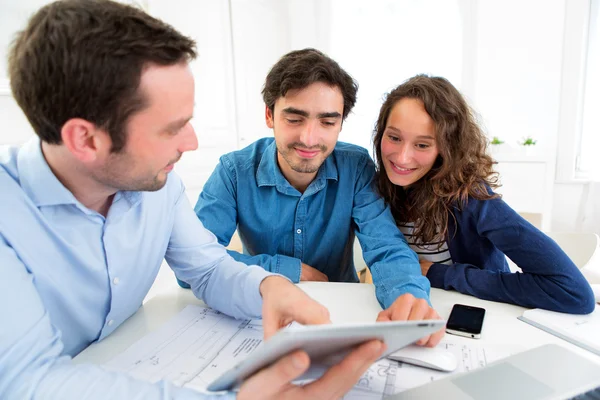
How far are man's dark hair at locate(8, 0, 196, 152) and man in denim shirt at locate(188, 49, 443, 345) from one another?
1.99 ft

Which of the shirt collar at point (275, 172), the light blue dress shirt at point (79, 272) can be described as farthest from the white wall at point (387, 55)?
the light blue dress shirt at point (79, 272)

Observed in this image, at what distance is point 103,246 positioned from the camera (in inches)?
33.5

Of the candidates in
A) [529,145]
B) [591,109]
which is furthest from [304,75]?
[591,109]

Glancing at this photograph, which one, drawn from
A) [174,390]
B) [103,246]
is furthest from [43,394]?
[103,246]

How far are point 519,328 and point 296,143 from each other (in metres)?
0.78

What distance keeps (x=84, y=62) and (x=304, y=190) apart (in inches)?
34.7

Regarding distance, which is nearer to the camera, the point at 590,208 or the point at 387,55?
the point at 590,208

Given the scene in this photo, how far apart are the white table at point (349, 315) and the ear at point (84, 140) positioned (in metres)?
0.39

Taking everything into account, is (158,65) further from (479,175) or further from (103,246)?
(479,175)

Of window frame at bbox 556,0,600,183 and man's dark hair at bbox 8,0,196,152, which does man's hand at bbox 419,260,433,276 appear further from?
window frame at bbox 556,0,600,183

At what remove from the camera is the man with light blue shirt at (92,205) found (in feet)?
1.94

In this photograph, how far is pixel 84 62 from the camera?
2.17ft

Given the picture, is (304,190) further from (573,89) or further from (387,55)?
(573,89)

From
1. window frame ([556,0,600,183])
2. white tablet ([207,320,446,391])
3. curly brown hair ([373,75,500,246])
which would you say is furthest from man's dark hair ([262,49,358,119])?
window frame ([556,0,600,183])
